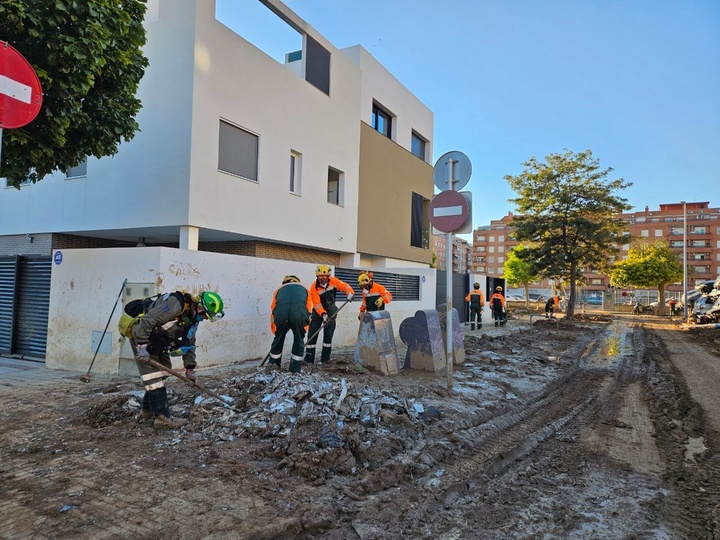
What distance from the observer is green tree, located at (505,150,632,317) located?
25.8m

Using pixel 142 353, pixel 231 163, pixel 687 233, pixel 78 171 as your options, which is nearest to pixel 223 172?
pixel 231 163

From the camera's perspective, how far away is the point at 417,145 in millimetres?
21141

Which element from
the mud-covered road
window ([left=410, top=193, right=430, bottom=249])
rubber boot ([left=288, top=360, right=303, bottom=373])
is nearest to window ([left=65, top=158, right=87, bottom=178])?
the mud-covered road

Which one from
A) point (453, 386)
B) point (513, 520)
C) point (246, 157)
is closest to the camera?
point (513, 520)

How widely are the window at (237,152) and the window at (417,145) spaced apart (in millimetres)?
10393

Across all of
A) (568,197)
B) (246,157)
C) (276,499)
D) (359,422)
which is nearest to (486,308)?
(568,197)

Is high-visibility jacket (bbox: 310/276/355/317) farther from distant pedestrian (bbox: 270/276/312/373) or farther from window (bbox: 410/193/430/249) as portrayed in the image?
window (bbox: 410/193/430/249)

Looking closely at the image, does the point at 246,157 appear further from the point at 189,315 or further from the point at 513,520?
the point at 513,520

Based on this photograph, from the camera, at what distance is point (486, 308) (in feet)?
75.4

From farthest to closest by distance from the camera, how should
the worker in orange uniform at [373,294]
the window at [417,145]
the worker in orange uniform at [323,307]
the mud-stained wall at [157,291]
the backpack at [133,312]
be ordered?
the window at [417,145]
the worker in orange uniform at [373,294]
the worker in orange uniform at [323,307]
the mud-stained wall at [157,291]
the backpack at [133,312]

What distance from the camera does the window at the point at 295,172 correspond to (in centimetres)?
1299

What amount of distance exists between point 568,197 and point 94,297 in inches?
982

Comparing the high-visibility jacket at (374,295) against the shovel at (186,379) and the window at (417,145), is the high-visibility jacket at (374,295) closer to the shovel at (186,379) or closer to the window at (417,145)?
the shovel at (186,379)

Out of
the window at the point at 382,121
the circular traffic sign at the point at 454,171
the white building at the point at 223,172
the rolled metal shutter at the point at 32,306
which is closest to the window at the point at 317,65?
the white building at the point at 223,172
